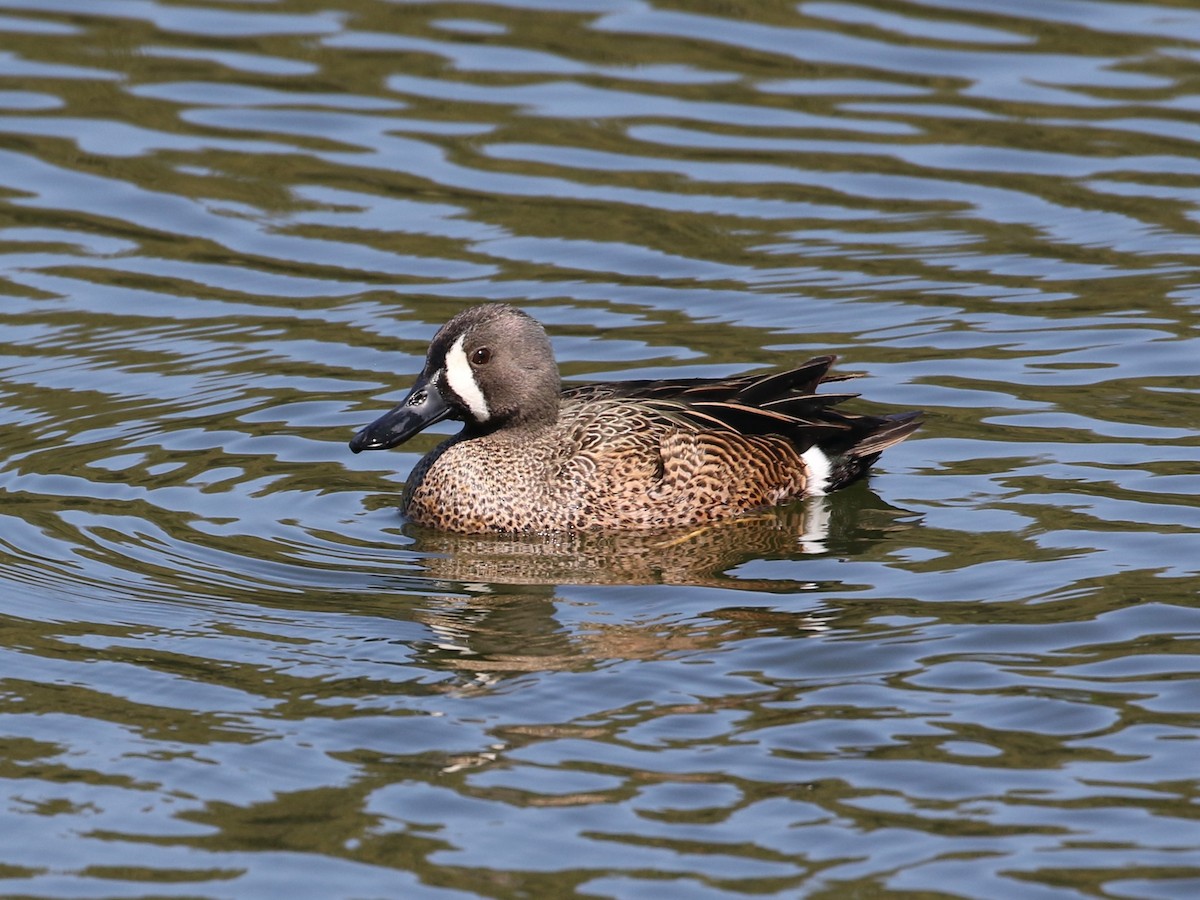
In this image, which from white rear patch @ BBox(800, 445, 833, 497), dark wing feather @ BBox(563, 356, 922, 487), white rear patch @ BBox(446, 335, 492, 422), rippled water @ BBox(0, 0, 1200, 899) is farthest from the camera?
white rear patch @ BBox(800, 445, 833, 497)

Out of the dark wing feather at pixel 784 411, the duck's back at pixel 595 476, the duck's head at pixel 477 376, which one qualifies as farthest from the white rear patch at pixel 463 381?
the dark wing feather at pixel 784 411

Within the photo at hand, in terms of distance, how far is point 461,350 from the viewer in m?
10.3

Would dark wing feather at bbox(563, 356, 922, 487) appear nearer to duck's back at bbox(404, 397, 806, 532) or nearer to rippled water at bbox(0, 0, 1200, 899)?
duck's back at bbox(404, 397, 806, 532)

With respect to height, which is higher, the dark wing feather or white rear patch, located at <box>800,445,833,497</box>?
the dark wing feather

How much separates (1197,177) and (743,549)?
6.43m

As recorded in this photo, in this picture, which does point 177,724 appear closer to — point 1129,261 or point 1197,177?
point 1129,261

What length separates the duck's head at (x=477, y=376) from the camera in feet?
33.9

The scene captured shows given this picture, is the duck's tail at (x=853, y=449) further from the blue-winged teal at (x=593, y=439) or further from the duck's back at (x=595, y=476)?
the duck's back at (x=595, y=476)

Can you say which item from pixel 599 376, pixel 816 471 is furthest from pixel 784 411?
pixel 599 376

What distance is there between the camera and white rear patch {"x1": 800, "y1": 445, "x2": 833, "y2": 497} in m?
10.8

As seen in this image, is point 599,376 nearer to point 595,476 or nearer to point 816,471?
point 816,471

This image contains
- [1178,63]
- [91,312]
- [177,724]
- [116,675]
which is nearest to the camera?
[177,724]

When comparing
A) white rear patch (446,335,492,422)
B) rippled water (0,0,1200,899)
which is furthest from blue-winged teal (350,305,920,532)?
rippled water (0,0,1200,899)

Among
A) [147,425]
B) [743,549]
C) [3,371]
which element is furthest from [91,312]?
[743,549]
